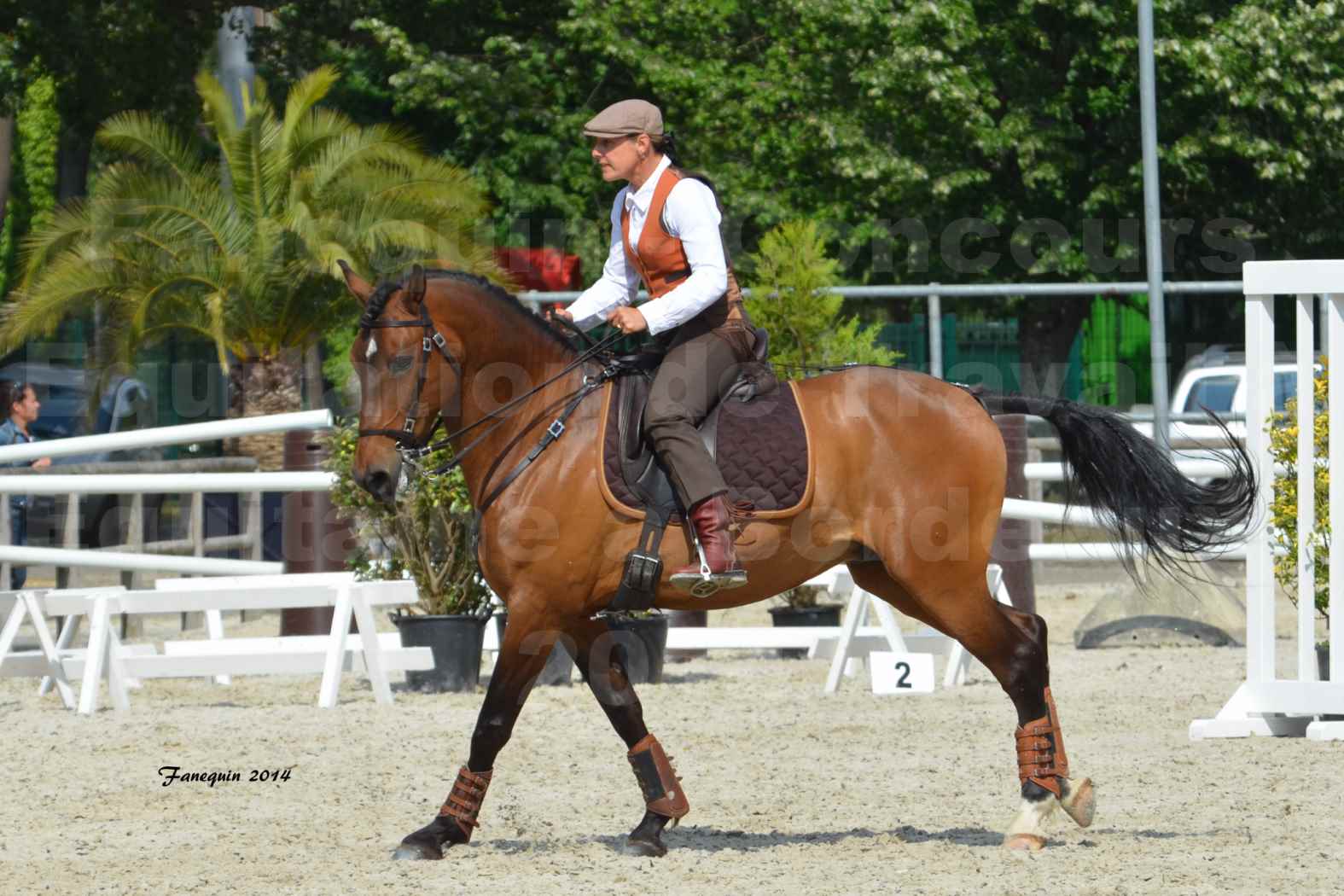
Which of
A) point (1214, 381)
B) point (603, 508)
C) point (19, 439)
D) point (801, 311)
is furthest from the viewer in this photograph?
point (1214, 381)

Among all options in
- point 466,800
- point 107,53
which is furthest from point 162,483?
point 107,53

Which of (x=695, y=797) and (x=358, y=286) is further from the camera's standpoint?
(x=695, y=797)

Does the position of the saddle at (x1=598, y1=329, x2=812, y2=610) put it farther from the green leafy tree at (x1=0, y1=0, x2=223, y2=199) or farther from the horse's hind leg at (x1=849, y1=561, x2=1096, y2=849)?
the green leafy tree at (x1=0, y1=0, x2=223, y2=199)

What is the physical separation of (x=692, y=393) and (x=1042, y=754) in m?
1.59

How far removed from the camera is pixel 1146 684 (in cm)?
992

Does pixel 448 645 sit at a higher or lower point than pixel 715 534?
lower

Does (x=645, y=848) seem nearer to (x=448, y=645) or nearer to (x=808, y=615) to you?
(x=448, y=645)

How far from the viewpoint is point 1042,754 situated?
19.4 ft

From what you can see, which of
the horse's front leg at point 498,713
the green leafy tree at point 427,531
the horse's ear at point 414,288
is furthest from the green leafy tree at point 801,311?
the horse's front leg at point 498,713

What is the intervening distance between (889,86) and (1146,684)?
1210cm

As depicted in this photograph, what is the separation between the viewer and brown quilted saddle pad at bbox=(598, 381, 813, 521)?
590cm

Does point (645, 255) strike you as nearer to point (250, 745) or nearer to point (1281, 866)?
point (1281, 866)

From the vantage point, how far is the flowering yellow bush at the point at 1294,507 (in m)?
7.83

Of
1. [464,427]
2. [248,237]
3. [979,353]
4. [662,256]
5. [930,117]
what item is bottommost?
[464,427]
